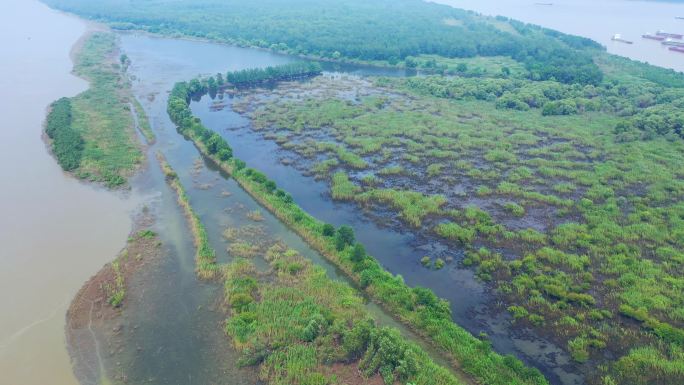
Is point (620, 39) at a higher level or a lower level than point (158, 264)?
higher

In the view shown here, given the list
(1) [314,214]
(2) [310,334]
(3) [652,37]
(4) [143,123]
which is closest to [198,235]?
(1) [314,214]

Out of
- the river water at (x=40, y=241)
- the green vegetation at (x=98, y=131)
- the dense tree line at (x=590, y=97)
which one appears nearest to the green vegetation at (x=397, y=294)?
the river water at (x=40, y=241)

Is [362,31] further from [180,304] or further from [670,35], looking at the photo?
[180,304]

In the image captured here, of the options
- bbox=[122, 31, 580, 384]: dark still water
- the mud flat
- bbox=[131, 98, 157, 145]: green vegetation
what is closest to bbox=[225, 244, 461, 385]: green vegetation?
bbox=[122, 31, 580, 384]: dark still water

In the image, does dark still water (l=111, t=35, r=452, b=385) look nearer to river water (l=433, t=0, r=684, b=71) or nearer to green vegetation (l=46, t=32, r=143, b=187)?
green vegetation (l=46, t=32, r=143, b=187)

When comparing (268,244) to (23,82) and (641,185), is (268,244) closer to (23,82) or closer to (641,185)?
(641,185)

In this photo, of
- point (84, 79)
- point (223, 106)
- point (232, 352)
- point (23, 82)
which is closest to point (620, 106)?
point (223, 106)
